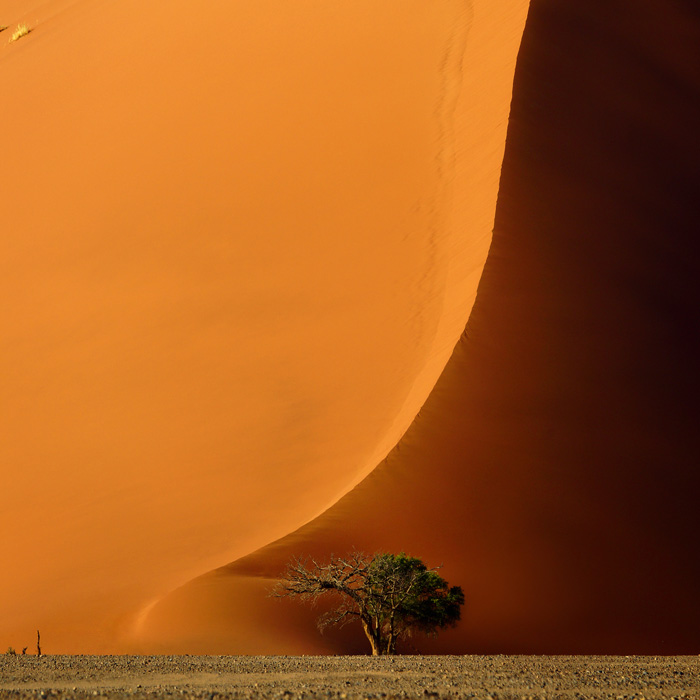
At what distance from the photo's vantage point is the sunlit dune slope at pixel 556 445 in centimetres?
1123

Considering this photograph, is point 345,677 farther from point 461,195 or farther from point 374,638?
point 461,195

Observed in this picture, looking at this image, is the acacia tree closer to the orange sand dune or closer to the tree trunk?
the tree trunk

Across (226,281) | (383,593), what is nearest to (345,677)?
(383,593)

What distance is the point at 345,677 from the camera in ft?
23.4

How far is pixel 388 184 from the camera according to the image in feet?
51.1

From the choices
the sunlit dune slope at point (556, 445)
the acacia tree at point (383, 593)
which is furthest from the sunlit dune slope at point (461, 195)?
the acacia tree at point (383, 593)

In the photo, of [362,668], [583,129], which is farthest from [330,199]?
[362,668]

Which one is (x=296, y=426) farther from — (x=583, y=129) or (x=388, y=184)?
(x=583, y=129)

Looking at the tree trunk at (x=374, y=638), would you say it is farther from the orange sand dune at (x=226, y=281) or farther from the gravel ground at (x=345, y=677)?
the orange sand dune at (x=226, y=281)

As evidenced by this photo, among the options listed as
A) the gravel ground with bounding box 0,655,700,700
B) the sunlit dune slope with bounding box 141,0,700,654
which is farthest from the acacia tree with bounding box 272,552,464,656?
the gravel ground with bounding box 0,655,700,700

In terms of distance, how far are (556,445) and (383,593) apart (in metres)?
2.93

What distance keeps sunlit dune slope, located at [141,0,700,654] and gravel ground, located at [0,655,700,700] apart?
2117 mm

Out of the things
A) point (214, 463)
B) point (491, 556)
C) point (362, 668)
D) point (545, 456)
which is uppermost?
point (214, 463)

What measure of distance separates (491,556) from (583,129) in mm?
6465
